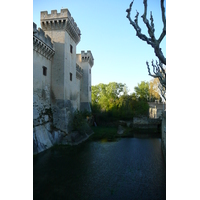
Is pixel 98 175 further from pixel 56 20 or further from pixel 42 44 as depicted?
pixel 56 20

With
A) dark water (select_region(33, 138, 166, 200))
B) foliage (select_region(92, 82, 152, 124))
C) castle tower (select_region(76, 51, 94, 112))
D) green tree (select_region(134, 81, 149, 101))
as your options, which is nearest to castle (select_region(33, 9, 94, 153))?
dark water (select_region(33, 138, 166, 200))

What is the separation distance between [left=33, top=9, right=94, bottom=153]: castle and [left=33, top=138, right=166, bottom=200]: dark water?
216cm

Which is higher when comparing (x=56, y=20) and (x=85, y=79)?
(x=56, y=20)

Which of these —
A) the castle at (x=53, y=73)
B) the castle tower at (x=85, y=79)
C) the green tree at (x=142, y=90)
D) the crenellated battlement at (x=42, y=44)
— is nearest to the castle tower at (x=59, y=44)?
the castle at (x=53, y=73)

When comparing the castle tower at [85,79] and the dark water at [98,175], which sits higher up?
the castle tower at [85,79]

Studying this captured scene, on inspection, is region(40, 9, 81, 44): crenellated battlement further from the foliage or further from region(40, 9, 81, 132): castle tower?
the foliage

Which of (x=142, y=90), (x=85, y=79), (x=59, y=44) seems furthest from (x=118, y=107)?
(x=59, y=44)

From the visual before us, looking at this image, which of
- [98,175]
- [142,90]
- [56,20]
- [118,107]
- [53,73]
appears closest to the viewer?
[98,175]

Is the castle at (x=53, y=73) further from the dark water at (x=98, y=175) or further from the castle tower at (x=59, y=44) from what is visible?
the dark water at (x=98, y=175)

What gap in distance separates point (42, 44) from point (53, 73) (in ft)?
7.41

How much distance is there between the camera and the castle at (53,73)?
9977 mm

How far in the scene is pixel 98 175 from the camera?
6.34 meters

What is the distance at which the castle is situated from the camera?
32.7 ft
